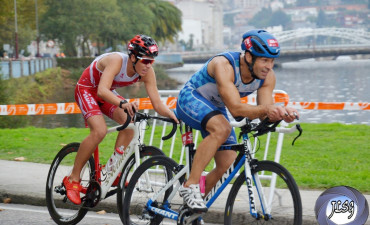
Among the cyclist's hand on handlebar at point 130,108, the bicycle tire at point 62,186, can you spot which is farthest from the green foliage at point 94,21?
the cyclist's hand on handlebar at point 130,108

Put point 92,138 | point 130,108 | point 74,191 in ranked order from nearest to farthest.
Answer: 1. point 130,108
2. point 92,138
3. point 74,191

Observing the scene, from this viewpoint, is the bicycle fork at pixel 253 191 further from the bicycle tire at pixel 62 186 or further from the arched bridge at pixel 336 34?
the arched bridge at pixel 336 34

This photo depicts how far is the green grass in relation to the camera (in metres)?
9.03

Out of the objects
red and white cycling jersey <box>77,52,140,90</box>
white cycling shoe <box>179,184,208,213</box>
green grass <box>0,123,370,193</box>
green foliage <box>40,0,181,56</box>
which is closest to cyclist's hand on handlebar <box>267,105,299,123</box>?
white cycling shoe <box>179,184,208,213</box>

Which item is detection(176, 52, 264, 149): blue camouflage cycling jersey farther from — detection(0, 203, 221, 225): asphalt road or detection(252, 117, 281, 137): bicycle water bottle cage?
detection(0, 203, 221, 225): asphalt road

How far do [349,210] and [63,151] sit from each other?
297cm

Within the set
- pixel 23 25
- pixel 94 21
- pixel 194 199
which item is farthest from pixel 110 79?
pixel 94 21

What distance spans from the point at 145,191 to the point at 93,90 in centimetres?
118

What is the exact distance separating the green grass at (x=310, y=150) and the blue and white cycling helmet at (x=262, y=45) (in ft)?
10.7

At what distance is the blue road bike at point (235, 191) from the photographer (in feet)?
17.4

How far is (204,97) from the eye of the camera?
5.90m

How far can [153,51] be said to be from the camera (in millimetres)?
6484

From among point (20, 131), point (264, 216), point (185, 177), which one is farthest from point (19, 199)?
point (20, 131)

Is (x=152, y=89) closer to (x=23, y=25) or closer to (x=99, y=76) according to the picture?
(x=99, y=76)
